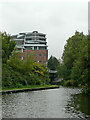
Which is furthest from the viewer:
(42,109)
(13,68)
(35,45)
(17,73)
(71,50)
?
(35,45)

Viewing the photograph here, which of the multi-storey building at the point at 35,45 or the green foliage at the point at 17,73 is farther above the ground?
the multi-storey building at the point at 35,45

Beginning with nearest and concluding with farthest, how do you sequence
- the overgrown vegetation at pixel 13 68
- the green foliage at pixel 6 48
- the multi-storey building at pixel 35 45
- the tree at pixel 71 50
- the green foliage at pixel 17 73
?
the green foliage at pixel 17 73
the overgrown vegetation at pixel 13 68
the green foliage at pixel 6 48
the tree at pixel 71 50
the multi-storey building at pixel 35 45

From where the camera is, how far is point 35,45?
97.8 m

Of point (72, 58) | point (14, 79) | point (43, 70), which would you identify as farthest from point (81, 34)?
point (14, 79)

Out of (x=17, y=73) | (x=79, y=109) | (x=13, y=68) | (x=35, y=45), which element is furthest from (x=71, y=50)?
(x=35, y=45)

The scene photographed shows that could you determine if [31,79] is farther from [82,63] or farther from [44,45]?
[44,45]

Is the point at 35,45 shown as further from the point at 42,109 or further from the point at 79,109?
the point at 79,109

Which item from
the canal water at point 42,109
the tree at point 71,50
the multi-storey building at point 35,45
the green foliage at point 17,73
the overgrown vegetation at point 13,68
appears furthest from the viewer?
the multi-storey building at point 35,45

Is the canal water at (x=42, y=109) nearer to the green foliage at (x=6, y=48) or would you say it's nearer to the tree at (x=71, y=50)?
the green foliage at (x=6, y=48)

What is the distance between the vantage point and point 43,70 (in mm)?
43500

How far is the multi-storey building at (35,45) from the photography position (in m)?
95.1

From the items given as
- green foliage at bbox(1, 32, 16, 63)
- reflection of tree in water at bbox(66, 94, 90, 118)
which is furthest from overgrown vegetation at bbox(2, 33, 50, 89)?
reflection of tree in water at bbox(66, 94, 90, 118)

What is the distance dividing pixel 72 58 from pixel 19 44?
54415mm

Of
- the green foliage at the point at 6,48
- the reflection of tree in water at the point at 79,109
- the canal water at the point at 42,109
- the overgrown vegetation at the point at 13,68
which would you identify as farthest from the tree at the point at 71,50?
the reflection of tree in water at the point at 79,109
